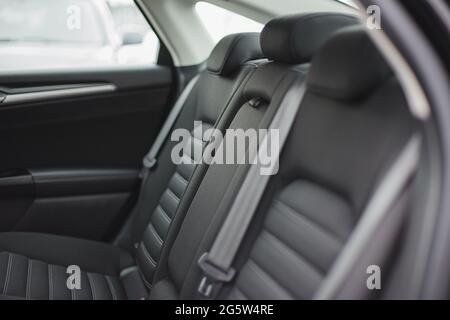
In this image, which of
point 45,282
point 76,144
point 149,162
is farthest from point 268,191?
point 76,144

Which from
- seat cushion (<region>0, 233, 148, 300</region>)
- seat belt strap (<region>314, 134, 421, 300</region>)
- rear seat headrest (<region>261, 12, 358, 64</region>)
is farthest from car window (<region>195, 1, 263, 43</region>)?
seat belt strap (<region>314, 134, 421, 300</region>)

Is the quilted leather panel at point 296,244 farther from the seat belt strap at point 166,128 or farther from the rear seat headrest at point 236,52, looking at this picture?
the seat belt strap at point 166,128

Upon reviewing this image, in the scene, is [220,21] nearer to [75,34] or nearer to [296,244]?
[75,34]

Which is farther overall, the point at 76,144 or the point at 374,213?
the point at 76,144

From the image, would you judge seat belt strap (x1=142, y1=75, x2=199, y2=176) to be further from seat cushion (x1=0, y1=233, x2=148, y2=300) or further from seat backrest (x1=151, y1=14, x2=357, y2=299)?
seat backrest (x1=151, y1=14, x2=357, y2=299)

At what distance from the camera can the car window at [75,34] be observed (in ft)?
7.63

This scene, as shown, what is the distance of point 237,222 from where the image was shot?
52.0 inches

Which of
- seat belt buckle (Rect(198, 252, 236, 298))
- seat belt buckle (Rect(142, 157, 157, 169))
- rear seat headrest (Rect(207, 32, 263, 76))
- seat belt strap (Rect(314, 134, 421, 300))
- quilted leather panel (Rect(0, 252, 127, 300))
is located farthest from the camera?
seat belt buckle (Rect(142, 157, 157, 169))

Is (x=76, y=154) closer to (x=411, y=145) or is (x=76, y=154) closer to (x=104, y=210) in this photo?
(x=104, y=210)

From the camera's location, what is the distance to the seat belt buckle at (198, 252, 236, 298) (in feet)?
4.31

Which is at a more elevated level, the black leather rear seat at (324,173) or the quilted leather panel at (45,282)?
the black leather rear seat at (324,173)

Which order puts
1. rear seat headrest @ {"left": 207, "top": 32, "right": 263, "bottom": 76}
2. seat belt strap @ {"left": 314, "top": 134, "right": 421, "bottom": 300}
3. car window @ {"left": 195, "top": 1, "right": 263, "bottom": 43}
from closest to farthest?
seat belt strap @ {"left": 314, "top": 134, "right": 421, "bottom": 300} < rear seat headrest @ {"left": 207, "top": 32, "right": 263, "bottom": 76} < car window @ {"left": 195, "top": 1, "right": 263, "bottom": 43}

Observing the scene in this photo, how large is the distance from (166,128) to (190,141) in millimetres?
226

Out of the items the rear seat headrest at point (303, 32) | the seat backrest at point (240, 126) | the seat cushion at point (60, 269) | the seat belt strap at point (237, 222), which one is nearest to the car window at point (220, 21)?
the seat backrest at point (240, 126)
